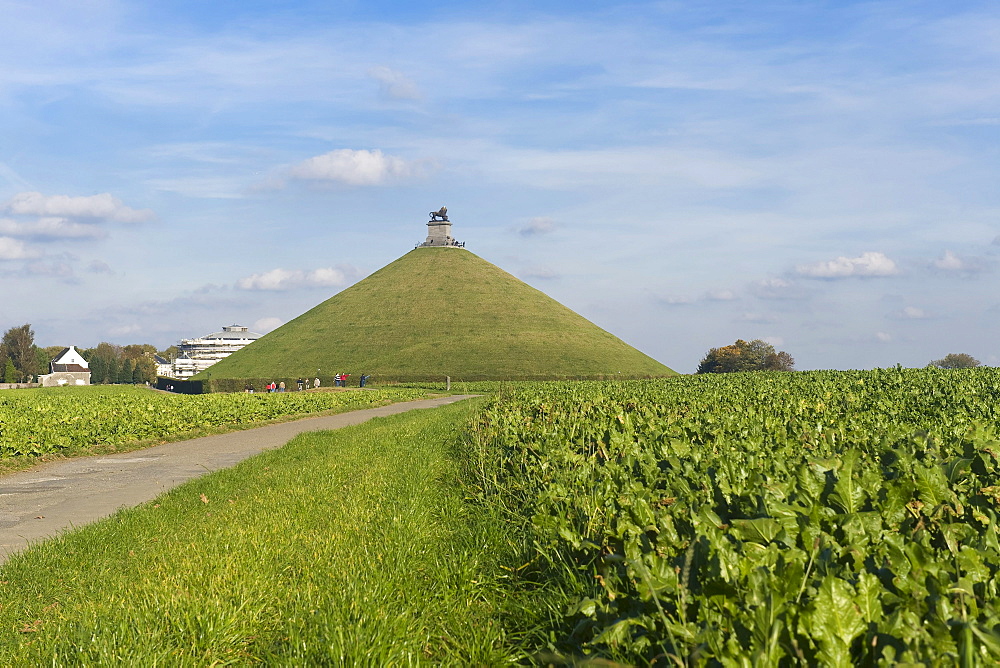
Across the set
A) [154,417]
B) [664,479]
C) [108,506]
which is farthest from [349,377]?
[664,479]

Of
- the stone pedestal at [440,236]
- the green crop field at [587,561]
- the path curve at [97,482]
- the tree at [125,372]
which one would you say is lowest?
the path curve at [97,482]

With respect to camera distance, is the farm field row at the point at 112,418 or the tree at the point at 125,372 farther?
the tree at the point at 125,372

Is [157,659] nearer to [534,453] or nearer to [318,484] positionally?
[534,453]

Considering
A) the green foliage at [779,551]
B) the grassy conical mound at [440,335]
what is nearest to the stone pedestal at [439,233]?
the grassy conical mound at [440,335]

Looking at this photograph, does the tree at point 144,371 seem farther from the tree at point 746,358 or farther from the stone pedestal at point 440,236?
the tree at point 746,358

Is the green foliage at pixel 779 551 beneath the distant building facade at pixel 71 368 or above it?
beneath

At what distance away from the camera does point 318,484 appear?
11.5m

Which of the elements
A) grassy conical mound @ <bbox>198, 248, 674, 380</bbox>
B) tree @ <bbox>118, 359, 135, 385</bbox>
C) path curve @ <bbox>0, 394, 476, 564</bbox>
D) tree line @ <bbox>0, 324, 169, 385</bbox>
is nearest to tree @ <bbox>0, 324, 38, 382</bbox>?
tree line @ <bbox>0, 324, 169, 385</bbox>

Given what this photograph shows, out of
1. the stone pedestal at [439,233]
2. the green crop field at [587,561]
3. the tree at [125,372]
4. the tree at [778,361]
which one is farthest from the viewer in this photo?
the stone pedestal at [439,233]

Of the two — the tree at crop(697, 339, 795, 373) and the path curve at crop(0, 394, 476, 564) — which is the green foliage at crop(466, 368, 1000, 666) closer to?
the path curve at crop(0, 394, 476, 564)

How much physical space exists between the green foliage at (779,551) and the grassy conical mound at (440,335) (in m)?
88.5

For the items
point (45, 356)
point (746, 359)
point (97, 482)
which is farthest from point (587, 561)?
point (45, 356)

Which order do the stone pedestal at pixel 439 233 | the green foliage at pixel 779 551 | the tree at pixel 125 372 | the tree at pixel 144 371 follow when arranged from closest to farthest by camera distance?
the green foliage at pixel 779 551 → the tree at pixel 125 372 → the tree at pixel 144 371 → the stone pedestal at pixel 439 233

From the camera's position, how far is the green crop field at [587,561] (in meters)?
2.92
